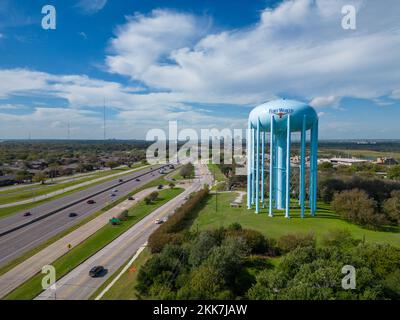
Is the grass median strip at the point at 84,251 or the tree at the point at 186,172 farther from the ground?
the tree at the point at 186,172

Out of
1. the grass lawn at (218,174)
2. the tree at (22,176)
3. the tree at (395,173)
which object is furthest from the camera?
the grass lawn at (218,174)

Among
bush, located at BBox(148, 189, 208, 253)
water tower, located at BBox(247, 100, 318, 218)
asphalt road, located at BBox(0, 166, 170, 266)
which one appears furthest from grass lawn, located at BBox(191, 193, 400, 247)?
asphalt road, located at BBox(0, 166, 170, 266)

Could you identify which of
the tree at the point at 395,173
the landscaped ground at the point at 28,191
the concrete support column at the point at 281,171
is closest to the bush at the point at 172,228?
the concrete support column at the point at 281,171

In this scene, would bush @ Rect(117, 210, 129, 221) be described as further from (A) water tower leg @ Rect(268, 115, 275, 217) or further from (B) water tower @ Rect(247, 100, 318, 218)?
(A) water tower leg @ Rect(268, 115, 275, 217)

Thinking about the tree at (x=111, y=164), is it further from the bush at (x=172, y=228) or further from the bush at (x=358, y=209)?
the bush at (x=358, y=209)

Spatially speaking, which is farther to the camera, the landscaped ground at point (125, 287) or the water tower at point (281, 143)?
the water tower at point (281, 143)

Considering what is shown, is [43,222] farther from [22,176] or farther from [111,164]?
[111,164]
